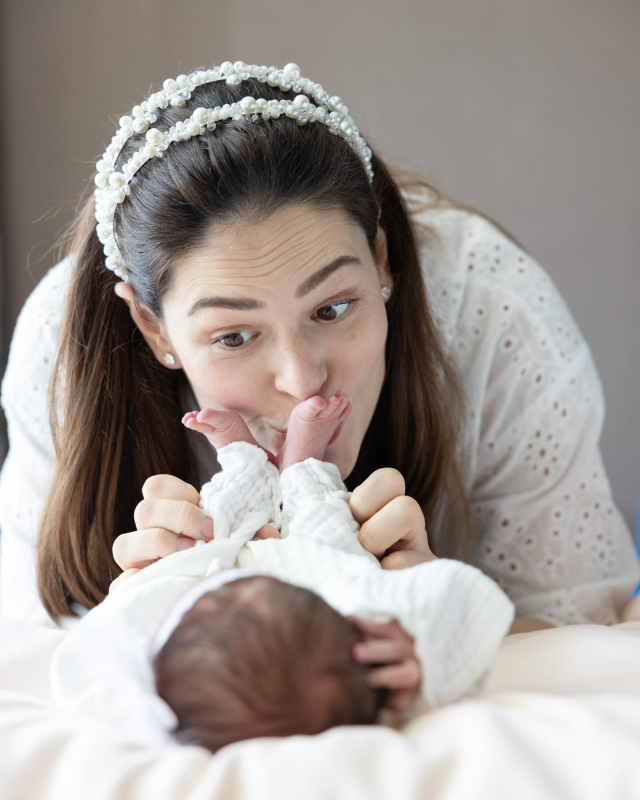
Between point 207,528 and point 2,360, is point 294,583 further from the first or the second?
point 2,360

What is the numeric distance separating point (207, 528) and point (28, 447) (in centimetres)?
70

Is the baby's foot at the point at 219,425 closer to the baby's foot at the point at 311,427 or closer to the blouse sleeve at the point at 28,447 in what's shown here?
the baby's foot at the point at 311,427

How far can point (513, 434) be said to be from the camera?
1530 millimetres

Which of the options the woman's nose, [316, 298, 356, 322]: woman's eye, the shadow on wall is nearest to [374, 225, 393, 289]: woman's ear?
[316, 298, 356, 322]: woman's eye

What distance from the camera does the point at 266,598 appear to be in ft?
2.25

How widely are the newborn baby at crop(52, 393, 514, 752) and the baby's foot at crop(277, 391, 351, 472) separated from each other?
15cm

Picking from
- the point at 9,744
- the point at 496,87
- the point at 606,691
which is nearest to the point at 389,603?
the point at 606,691

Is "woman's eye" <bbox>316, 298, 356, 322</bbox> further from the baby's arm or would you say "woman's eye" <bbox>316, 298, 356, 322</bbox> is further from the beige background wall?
the beige background wall

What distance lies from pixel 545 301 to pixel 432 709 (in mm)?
996

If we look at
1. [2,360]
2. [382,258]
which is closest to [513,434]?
[382,258]

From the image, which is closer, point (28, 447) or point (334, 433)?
point (334, 433)

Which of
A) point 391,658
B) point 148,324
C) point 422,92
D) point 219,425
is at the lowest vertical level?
point 391,658

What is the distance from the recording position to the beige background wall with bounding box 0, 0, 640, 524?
2.18 metres

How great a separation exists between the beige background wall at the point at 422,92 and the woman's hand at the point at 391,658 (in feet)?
5.61
